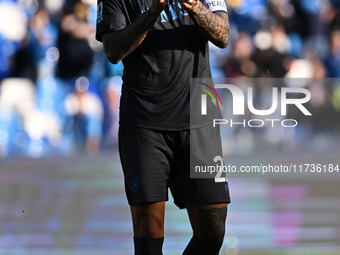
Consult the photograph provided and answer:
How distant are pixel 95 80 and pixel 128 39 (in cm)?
470

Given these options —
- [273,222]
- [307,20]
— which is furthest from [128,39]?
[307,20]

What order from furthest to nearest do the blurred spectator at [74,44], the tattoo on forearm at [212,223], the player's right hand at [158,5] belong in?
the blurred spectator at [74,44]
the tattoo on forearm at [212,223]
the player's right hand at [158,5]

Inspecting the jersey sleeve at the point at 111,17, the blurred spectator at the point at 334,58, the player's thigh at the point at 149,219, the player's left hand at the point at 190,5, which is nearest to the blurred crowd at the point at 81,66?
the blurred spectator at the point at 334,58

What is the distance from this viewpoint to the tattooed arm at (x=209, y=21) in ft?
9.71

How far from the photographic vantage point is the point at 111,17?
10.3 feet

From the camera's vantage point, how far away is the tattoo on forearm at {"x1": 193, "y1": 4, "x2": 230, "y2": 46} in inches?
118

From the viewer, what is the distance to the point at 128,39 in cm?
298

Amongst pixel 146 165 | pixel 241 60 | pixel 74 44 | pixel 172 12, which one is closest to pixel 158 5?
pixel 172 12

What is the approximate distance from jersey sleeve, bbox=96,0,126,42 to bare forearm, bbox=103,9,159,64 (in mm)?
35

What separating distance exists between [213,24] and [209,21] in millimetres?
40

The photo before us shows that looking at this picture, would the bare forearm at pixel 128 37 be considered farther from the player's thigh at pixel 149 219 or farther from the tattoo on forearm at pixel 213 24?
the player's thigh at pixel 149 219

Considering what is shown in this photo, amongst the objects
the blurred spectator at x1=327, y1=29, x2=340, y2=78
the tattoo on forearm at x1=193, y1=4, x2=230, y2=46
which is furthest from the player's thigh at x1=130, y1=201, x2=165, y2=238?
the blurred spectator at x1=327, y1=29, x2=340, y2=78

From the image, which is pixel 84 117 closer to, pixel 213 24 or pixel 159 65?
pixel 159 65

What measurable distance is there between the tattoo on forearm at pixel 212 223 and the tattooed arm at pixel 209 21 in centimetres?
80
